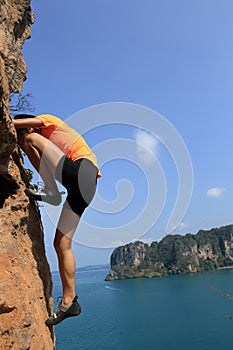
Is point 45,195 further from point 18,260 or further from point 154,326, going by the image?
point 154,326

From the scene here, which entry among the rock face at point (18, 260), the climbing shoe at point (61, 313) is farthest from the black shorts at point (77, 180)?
the climbing shoe at point (61, 313)

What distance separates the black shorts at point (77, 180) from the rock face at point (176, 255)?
155 m

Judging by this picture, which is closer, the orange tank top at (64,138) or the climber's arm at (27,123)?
the climber's arm at (27,123)

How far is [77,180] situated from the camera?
10.6 ft

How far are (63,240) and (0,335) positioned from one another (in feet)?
3.46

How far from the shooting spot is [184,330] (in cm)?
4688

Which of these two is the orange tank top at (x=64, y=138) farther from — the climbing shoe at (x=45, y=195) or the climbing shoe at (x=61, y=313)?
the climbing shoe at (x=61, y=313)

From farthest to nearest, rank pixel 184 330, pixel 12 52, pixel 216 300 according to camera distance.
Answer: pixel 216 300 < pixel 184 330 < pixel 12 52

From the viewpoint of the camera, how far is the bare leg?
318 centimetres

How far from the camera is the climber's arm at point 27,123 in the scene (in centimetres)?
322

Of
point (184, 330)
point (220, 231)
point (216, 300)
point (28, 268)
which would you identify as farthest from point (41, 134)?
point (220, 231)

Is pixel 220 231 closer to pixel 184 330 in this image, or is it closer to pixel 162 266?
pixel 162 266

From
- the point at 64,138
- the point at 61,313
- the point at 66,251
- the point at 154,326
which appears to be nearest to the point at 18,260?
the point at 66,251

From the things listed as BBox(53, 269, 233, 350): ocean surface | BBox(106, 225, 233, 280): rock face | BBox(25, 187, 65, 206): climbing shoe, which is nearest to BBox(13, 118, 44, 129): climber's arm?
BBox(25, 187, 65, 206): climbing shoe
